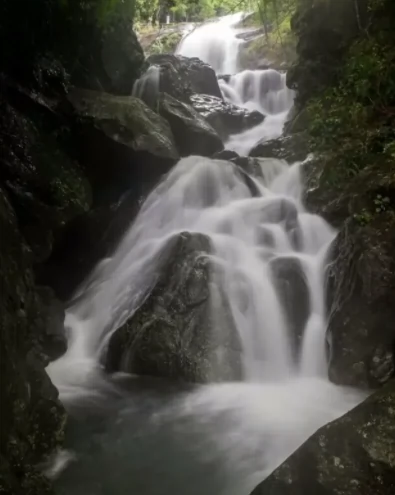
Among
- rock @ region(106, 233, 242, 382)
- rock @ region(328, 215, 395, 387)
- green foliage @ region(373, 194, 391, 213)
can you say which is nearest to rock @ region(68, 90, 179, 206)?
rock @ region(106, 233, 242, 382)

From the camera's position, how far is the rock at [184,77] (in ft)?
44.5

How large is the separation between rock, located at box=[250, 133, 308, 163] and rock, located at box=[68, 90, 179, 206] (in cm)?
245

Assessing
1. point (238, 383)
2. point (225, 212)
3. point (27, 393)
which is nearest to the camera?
point (27, 393)

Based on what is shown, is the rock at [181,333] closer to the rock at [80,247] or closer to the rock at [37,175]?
the rock at [37,175]

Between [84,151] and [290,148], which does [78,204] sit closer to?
[84,151]

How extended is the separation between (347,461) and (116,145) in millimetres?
7089

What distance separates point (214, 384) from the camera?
5.94 m

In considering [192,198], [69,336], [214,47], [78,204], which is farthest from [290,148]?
[214,47]

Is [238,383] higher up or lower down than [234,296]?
lower down

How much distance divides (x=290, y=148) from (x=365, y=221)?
473cm

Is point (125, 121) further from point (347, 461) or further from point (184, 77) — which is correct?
point (347, 461)

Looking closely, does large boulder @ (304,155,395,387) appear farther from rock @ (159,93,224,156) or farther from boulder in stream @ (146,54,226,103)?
boulder in stream @ (146,54,226,103)

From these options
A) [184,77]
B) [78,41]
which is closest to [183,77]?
[184,77]

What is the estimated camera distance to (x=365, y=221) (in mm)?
6641
